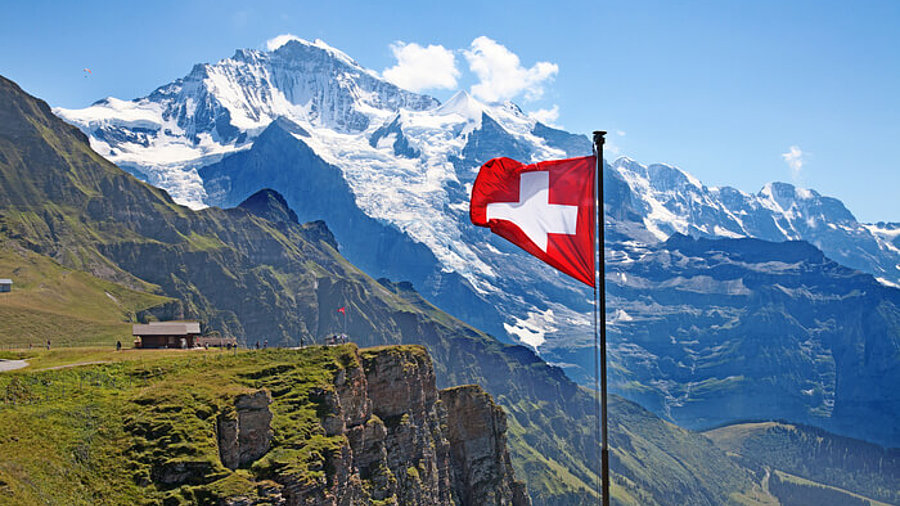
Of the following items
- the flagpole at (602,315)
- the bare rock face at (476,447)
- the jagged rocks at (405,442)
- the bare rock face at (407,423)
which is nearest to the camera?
the flagpole at (602,315)

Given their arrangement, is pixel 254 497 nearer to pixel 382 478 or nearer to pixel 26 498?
pixel 26 498

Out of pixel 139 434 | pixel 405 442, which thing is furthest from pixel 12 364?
pixel 405 442

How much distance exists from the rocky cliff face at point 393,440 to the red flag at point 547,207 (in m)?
50.4

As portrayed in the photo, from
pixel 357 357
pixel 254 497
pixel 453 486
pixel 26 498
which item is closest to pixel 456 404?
pixel 453 486

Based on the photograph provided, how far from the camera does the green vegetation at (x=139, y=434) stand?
6731 centimetres

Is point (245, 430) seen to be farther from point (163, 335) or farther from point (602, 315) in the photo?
point (602, 315)

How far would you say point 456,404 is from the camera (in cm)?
14675

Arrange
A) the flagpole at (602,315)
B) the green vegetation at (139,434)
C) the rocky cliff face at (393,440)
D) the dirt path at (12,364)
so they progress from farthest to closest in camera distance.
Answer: the dirt path at (12,364) < the rocky cliff face at (393,440) < the green vegetation at (139,434) < the flagpole at (602,315)

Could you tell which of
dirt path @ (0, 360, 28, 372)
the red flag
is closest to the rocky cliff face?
dirt path @ (0, 360, 28, 372)

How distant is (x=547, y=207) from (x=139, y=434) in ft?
179

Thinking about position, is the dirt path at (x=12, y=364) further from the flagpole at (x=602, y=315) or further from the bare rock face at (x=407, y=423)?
the flagpole at (x=602, y=315)

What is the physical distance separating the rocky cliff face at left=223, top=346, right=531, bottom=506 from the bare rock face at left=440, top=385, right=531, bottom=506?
0.60 ft

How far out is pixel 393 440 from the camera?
118875 millimetres

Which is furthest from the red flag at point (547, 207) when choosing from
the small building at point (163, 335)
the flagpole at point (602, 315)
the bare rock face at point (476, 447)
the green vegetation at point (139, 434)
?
the bare rock face at point (476, 447)
